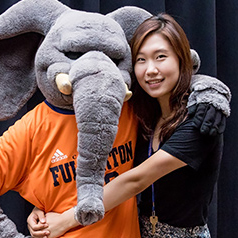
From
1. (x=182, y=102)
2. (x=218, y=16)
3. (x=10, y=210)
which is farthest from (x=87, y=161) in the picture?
(x=218, y=16)

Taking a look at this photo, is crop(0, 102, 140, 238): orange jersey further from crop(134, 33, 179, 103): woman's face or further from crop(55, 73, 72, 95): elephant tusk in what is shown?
crop(134, 33, 179, 103): woman's face

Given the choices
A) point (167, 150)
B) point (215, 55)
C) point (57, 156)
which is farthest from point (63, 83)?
point (215, 55)

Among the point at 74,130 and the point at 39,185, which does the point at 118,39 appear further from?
the point at 39,185

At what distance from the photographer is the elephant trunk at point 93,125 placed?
871 millimetres

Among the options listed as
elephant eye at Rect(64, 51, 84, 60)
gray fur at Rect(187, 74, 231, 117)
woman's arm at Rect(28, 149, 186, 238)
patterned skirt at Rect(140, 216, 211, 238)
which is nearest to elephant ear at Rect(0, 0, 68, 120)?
elephant eye at Rect(64, 51, 84, 60)

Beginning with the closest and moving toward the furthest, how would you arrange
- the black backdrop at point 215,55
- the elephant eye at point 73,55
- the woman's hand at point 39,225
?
the elephant eye at point 73,55 < the woman's hand at point 39,225 < the black backdrop at point 215,55

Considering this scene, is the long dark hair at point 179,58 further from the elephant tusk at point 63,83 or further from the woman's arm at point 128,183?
the elephant tusk at point 63,83

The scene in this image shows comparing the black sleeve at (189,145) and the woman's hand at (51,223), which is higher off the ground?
the black sleeve at (189,145)

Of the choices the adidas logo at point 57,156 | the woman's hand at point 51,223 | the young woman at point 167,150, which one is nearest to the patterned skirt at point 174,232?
the young woman at point 167,150

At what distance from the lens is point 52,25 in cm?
106

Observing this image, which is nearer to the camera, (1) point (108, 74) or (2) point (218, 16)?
(1) point (108, 74)

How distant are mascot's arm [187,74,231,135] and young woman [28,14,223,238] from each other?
53 millimetres

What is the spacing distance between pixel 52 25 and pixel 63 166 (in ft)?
1.37

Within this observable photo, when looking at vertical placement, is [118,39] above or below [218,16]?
above
